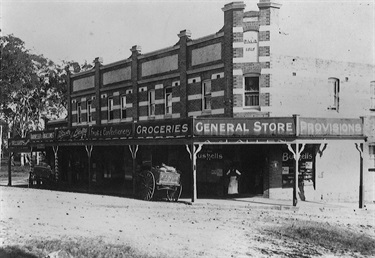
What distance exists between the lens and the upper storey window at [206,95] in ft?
70.4

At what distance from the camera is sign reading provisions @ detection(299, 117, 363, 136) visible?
17922 millimetres

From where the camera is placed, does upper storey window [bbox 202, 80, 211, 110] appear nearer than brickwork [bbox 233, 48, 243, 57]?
No

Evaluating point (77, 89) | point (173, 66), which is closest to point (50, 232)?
point (173, 66)

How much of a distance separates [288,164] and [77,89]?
19.4 metres

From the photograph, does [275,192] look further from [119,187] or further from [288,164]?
[119,187]

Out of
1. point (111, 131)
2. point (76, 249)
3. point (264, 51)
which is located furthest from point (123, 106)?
point (76, 249)

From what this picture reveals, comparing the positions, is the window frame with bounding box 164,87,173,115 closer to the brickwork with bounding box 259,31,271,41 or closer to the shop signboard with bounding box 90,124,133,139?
the shop signboard with bounding box 90,124,133,139

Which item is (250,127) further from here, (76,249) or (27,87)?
(27,87)

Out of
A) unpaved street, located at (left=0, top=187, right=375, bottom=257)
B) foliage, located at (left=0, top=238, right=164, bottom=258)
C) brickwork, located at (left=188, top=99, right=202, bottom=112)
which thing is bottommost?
unpaved street, located at (left=0, top=187, right=375, bottom=257)

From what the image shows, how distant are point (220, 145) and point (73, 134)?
33.0 ft

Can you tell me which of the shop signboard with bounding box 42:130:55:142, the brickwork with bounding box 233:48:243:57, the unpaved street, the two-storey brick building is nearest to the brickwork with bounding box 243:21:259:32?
the two-storey brick building

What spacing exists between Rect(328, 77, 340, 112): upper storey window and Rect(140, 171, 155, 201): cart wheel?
400 inches

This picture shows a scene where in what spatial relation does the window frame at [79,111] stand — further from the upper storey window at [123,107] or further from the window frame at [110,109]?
the upper storey window at [123,107]

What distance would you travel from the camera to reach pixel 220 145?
805 inches
